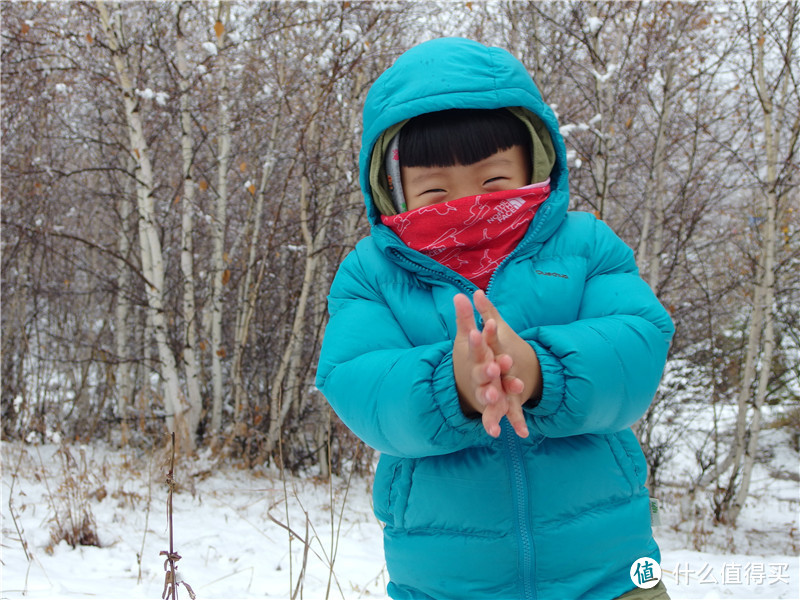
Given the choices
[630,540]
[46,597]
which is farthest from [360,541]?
[630,540]

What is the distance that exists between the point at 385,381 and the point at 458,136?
20.7 inches

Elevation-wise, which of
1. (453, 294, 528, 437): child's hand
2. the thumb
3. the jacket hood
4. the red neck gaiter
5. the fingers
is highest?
the jacket hood

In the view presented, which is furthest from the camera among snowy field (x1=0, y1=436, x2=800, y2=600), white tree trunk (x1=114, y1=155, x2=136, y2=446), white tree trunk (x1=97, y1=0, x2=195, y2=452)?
white tree trunk (x1=114, y1=155, x2=136, y2=446)

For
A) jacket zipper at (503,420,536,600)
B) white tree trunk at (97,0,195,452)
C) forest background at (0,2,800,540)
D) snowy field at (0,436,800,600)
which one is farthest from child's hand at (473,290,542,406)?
white tree trunk at (97,0,195,452)

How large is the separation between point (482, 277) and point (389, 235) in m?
0.21

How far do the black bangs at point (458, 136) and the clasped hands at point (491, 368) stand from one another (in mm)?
419

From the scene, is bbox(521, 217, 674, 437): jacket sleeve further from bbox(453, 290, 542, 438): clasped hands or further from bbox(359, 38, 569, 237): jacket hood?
bbox(359, 38, 569, 237): jacket hood

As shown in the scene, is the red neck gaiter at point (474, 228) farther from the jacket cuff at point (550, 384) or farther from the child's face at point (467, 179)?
the jacket cuff at point (550, 384)

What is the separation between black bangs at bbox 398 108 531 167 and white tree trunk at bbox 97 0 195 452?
4.51m

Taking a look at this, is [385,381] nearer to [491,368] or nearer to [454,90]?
[491,368]

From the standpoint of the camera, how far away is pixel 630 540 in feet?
3.68

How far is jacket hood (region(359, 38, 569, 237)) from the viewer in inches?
47.2

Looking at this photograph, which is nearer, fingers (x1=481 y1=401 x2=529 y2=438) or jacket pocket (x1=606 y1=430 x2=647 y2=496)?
fingers (x1=481 y1=401 x2=529 y2=438)

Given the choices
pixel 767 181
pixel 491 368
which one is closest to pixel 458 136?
pixel 491 368
